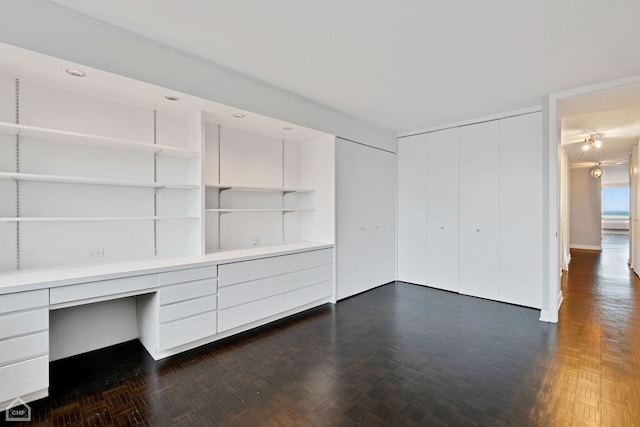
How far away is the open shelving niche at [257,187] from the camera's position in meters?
3.66

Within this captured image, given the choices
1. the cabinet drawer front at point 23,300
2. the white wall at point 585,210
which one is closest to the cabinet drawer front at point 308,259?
the cabinet drawer front at point 23,300

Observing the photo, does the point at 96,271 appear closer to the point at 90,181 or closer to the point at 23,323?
the point at 23,323

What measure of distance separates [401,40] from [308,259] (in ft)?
8.66

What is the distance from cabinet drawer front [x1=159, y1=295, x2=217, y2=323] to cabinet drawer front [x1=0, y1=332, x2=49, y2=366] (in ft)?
2.54

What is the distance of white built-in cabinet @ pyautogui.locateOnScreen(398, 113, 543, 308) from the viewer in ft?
13.4

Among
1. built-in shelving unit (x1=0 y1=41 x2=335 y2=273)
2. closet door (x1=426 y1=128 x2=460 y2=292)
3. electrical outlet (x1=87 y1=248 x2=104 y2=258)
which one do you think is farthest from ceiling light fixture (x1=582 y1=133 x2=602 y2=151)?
electrical outlet (x1=87 y1=248 x2=104 y2=258)

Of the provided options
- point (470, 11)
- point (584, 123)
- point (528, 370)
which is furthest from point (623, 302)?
point (470, 11)

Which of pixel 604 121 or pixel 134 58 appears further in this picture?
pixel 604 121

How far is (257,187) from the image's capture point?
3682mm

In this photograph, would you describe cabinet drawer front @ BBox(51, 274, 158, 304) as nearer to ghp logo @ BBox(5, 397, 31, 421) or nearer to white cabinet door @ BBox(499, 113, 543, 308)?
ghp logo @ BBox(5, 397, 31, 421)

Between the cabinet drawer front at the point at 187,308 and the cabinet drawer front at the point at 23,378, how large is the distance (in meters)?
0.80

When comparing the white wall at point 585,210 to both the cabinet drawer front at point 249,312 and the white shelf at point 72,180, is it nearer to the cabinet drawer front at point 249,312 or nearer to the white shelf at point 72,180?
the cabinet drawer front at point 249,312

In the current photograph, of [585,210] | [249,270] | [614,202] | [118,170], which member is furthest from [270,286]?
[614,202]

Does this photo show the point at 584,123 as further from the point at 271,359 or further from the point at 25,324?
the point at 25,324
